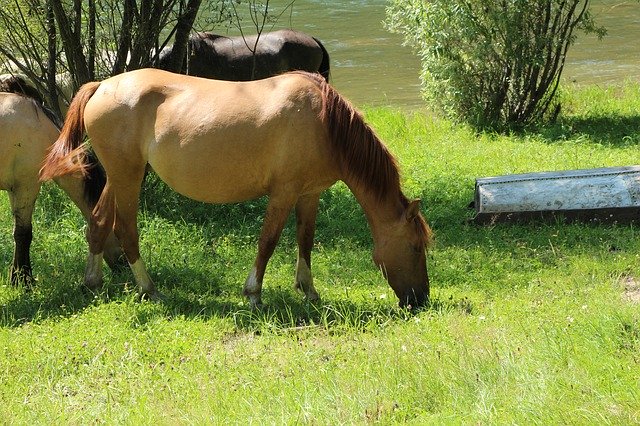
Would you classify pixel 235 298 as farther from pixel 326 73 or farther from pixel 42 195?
pixel 326 73

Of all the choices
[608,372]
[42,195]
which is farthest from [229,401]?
[42,195]

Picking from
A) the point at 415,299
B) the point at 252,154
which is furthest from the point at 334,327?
the point at 252,154

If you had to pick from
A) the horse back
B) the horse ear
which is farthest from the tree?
the horse ear

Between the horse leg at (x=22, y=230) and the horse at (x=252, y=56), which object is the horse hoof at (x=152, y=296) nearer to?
the horse leg at (x=22, y=230)

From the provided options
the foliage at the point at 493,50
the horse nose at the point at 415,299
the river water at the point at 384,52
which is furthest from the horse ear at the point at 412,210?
the river water at the point at 384,52

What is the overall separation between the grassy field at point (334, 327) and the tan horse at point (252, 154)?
1.38ft

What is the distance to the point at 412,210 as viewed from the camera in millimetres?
6328

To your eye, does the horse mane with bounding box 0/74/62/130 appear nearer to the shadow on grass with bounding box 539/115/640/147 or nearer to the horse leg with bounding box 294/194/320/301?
the horse leg with bounding box 294/194/320/301

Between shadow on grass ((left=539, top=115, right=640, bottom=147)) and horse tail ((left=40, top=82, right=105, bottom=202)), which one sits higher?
horse tail ((left=40, top=82, right=105, bottom=202))

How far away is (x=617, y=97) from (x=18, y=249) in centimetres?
1044

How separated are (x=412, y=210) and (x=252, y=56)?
6858 millimetres

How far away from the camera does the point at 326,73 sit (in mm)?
13648

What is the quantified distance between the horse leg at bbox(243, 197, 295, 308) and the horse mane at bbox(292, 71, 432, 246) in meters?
0.52

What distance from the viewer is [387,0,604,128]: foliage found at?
12.2m
